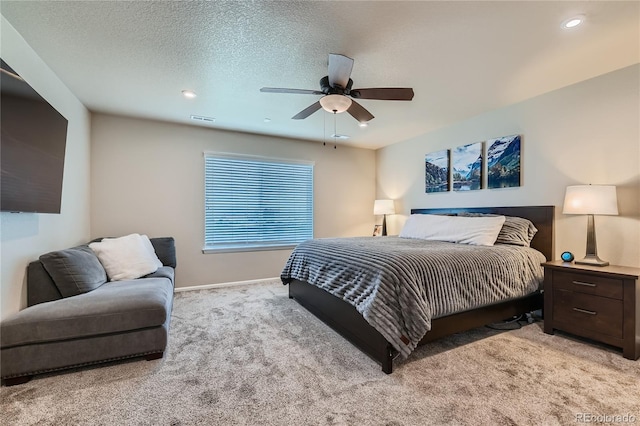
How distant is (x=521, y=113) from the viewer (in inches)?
132

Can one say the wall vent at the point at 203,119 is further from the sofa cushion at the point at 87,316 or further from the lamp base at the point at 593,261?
the lamp base at the point at 593,261

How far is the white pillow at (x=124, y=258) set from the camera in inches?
110

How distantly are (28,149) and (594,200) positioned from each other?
453 cm

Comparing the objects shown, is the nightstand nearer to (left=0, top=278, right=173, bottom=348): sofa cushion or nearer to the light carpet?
the light carpet

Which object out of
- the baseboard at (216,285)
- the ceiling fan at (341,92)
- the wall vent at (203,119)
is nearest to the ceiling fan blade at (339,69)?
the ceiling fan at (341,92)

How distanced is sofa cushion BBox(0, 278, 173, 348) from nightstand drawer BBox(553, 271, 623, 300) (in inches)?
134

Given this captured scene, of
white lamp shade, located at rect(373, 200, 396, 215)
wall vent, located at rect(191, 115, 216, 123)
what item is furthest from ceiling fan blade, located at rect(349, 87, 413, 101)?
white lamp shade, located at rect(373, 200, 396, 215)

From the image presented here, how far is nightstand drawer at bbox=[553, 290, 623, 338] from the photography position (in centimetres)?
221

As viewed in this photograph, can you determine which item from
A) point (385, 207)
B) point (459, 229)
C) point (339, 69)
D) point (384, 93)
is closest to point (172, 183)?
point (339, 69)

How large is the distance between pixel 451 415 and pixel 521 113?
11.1 feet

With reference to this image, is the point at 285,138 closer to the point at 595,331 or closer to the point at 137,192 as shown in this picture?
the point at 137,192

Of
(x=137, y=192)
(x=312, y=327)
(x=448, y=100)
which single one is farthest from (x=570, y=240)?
(x=137, y=192)

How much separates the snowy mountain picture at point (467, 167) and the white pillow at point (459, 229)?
27.2 inches

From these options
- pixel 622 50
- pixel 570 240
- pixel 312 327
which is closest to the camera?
pixel 622 50
